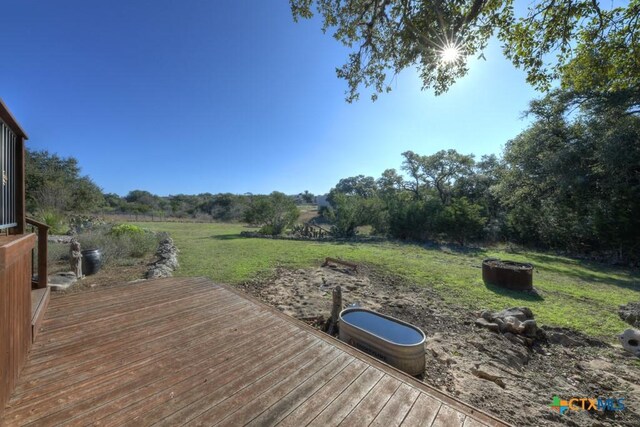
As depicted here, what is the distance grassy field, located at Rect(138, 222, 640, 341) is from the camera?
195 inches

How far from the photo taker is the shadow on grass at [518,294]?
5754 mm

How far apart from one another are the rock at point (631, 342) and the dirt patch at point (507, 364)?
0.11 m

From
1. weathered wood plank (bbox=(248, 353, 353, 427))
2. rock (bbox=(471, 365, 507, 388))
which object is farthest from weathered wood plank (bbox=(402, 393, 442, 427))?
rock (bbox=(471, 365, 507, 388))

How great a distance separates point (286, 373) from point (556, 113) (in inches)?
662

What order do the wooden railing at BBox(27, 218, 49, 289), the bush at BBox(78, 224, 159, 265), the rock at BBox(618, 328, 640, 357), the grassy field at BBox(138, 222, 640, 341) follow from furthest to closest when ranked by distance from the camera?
the bush at BBox(78, 224, 159, 265) < the grassy field at BBox(138, 222, 640, 341) < the rock at BBox(618, 328, 640, 357) < the wooden railing at BBox(27, 218, 49, 289)

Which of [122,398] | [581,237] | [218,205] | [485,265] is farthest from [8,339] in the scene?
[218,205]

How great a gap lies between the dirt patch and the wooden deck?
966 mm

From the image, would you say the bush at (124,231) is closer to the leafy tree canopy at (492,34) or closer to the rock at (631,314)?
the leafy tree canopy at (492,34)

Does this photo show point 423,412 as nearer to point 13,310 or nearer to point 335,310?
point 335,310

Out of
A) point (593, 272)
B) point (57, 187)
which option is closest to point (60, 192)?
point (57, 187)

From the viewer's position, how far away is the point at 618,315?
16.1 ft

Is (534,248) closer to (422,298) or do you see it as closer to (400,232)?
(400,232)

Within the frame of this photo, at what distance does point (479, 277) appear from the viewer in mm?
7250

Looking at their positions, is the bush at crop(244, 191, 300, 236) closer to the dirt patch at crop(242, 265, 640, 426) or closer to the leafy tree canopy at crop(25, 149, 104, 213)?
the leafy tree canopy at crop(25, 149, 104, 213)
